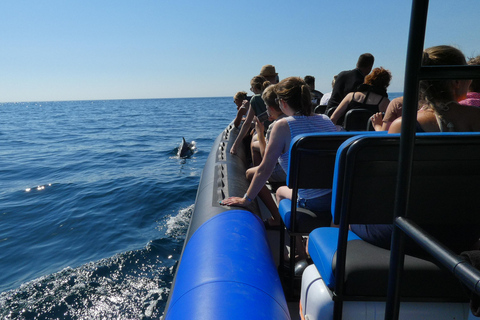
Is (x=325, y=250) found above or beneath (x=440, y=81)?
beneath

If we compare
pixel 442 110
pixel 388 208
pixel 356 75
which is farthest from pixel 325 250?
pixel 356 75

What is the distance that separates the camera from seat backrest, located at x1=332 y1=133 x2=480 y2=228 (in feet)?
3.94

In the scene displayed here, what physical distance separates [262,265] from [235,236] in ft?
0.97

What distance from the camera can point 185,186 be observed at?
26.7 feet

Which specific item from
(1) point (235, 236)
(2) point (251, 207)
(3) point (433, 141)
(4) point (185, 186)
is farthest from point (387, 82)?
(4) point (185, 186)

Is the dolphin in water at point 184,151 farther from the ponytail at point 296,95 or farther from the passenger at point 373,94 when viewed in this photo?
the ponytail at point 296,95

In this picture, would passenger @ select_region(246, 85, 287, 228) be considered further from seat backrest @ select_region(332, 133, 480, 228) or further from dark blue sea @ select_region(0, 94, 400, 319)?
dark blue sea @ select_region(0, 94, 400, 319)

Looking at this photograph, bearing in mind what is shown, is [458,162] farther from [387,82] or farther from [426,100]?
[387,82]

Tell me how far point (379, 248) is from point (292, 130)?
3.62 feet

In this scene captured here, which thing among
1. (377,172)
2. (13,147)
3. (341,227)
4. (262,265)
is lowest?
(13,147)

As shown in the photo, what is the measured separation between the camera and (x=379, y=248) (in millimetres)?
1483

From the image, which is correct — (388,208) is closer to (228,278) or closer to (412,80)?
(412,80)

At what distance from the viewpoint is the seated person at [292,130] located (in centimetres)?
229

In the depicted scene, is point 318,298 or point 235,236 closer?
point 318,298
